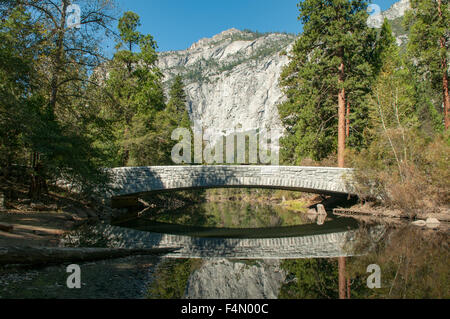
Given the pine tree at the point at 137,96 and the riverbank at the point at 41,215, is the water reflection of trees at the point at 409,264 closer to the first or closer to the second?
the riverbank at the point at 41,215

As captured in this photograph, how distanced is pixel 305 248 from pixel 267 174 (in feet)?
24.6

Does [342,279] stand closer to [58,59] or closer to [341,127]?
[58,59]

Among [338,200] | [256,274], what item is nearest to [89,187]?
[256,274]

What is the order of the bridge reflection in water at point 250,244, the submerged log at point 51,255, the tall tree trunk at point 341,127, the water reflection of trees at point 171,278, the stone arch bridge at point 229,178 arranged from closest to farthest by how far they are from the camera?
the water reflection of trees at point 171,278, the submerged log at point 51,255, the bridge reflection in water at point 250,244, the stone arch bridge at point 229,178, the tall tree trunk at point 341,127

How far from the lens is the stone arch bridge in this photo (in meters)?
14.0

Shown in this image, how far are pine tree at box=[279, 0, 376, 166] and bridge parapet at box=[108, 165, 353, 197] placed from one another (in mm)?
2130

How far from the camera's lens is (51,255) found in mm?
4613

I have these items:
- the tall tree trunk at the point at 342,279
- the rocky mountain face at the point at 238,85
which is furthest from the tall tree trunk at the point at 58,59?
the rocky mountain face at the point at 238,85

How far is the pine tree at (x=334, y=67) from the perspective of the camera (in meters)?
15.7

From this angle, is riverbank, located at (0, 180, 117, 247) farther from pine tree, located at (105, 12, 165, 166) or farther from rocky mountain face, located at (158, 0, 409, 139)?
rocky mountain face, located at (158, 0, 409, 139)

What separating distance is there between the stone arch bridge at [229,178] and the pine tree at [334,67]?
6.93ft

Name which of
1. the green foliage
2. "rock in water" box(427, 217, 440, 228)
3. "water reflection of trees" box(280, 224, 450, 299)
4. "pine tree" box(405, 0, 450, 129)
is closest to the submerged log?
"water reflection of trees" box(280, 224, 450, 299)

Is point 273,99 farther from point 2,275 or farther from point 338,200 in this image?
point 2,275

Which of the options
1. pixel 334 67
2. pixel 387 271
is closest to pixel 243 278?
pixel 387 271
